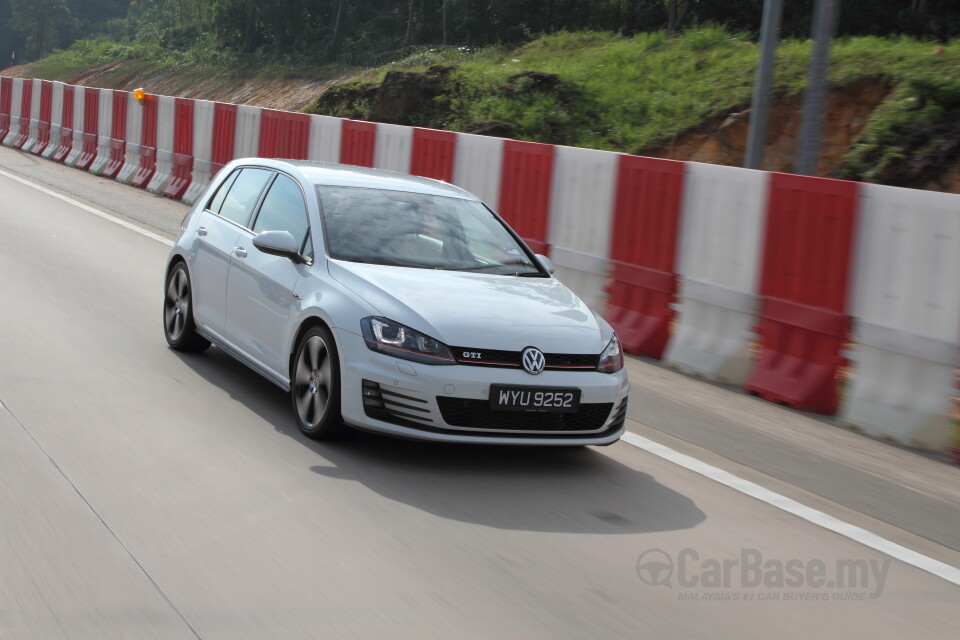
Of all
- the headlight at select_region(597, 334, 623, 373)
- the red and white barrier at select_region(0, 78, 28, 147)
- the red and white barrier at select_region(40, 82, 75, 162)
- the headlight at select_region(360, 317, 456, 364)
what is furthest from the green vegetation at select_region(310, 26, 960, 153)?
the headlight at select_region(360, 317, 456, 364)

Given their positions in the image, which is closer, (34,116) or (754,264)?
(754,264)

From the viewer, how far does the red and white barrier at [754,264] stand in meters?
7.71

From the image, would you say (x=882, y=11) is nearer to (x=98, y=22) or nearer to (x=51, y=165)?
(x=51, y=165)

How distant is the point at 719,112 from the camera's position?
2278cm

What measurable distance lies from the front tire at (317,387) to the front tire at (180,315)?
192 centimetres

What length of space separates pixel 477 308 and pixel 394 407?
0.66m

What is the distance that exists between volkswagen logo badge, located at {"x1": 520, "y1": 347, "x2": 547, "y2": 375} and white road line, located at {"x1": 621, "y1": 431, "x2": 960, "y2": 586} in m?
1.13

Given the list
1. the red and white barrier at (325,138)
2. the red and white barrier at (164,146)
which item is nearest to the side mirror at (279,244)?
the red and white barrier at (325,138)

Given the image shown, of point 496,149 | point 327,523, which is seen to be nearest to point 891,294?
point 327,523

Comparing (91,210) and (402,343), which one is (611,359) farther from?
(91,210)

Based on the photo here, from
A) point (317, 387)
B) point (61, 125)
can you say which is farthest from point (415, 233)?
point (61, 125)

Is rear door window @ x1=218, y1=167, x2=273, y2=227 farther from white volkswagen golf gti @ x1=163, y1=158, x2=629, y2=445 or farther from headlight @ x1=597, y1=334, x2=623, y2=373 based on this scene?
headlight @ x1=597, y1=334, x2=623, y2=373

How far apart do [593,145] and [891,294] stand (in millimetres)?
16189

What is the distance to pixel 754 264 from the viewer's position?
356 inches
